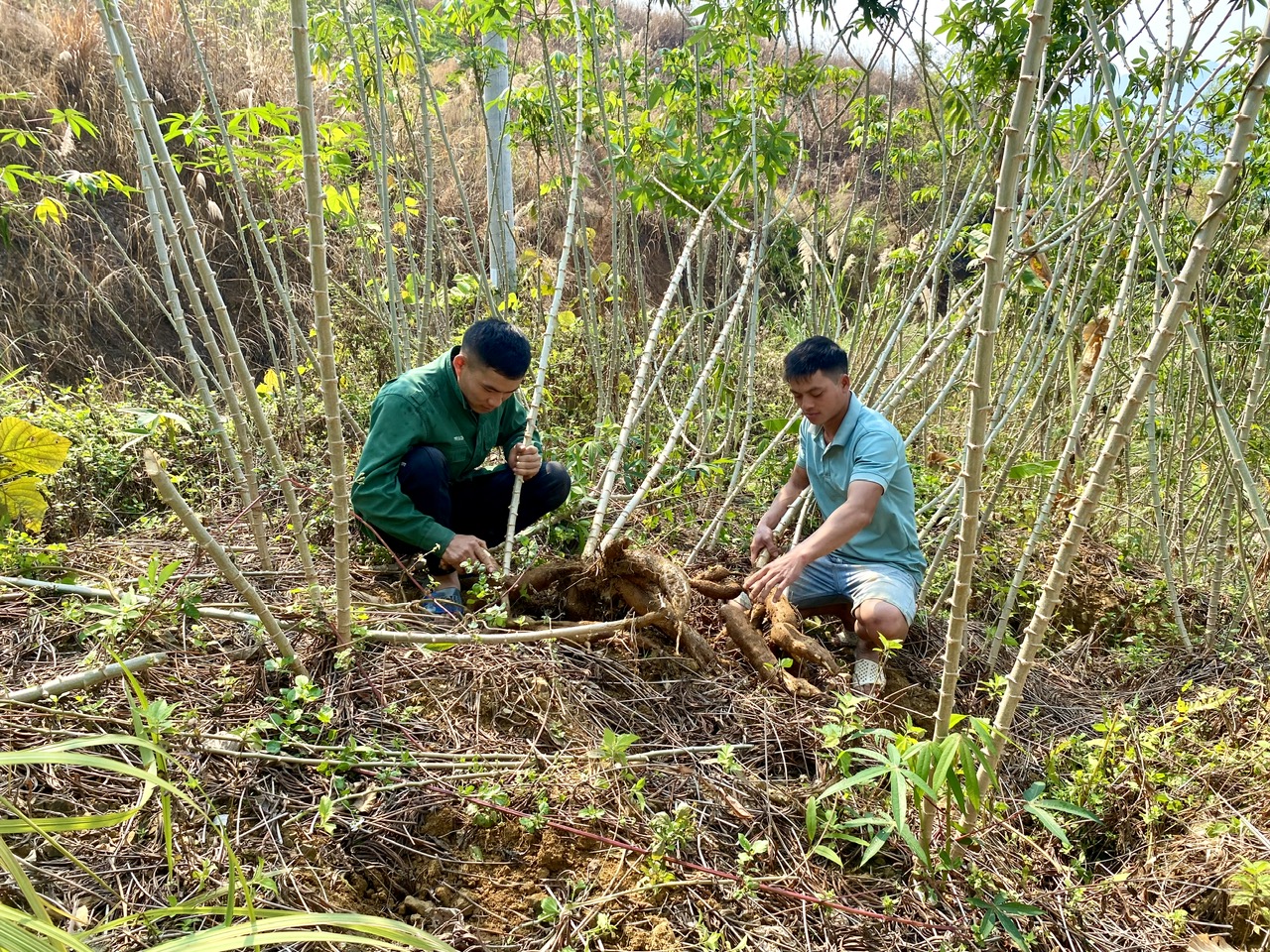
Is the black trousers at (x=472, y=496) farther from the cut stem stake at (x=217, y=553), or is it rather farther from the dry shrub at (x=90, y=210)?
the dry shrub at (x=90, y=210)

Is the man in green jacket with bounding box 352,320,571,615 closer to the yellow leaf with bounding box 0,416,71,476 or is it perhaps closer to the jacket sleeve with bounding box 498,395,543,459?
the jacket sleeve with bounding box 498,395,543,459

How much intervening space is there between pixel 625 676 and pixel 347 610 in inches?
30.1

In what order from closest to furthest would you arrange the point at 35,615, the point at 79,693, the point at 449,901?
the point at 449,901
the point at 79,693
the point at 35,615

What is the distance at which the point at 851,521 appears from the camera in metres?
2.27

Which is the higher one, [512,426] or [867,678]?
[512,426]

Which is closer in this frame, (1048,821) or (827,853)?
(1048,821)

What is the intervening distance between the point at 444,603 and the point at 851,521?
3.90 feet

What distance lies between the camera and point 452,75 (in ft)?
11.1

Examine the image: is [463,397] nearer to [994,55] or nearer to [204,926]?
[204,926]

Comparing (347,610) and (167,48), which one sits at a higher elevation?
(167,48)

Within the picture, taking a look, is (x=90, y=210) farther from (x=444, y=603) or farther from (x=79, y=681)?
(x=79, y=681)

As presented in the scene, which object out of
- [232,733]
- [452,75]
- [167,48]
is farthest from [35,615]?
[167,48]

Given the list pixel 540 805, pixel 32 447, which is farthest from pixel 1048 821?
pixel 32 447

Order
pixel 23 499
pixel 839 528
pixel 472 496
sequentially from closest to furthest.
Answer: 1. pixel 23 499
2. pixel 839 528
3. pixel 472 496
